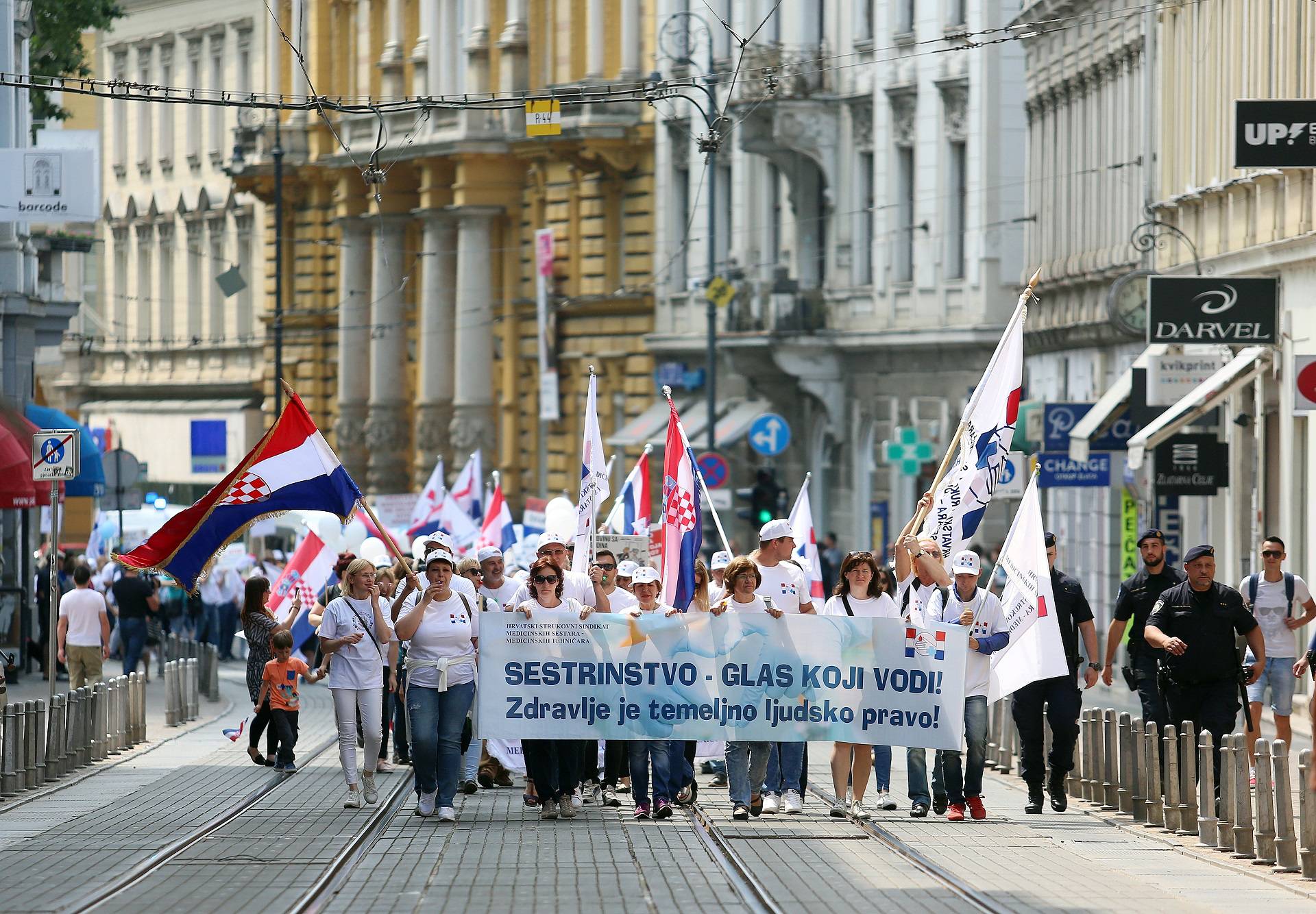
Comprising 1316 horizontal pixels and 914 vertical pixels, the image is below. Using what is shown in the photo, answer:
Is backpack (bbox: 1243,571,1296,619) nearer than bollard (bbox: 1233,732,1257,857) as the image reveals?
No

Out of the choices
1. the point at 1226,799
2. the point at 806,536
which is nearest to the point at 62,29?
the point at 806,536

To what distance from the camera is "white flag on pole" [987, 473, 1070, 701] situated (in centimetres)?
1741

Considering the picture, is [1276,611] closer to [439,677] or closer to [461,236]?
[439,677]

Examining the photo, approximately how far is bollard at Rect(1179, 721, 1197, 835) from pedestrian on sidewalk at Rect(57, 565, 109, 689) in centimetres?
1387

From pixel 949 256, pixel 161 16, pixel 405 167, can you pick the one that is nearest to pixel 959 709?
pixel 949 256

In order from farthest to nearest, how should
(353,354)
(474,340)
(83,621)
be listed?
(353,354) < (474,340) < (83,621)

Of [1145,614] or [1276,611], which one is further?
[1276,611]

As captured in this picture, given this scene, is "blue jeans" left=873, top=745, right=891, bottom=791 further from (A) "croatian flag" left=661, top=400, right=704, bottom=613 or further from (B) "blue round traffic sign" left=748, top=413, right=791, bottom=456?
(B) "blue round traffic sign" left=748, top=413, right=791, bottom=456

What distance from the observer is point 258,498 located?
59.6ft

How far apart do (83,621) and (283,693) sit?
22.4ft

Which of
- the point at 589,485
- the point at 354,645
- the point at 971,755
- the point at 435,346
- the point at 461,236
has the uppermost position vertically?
the point at 461,236

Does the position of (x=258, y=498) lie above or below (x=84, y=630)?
above

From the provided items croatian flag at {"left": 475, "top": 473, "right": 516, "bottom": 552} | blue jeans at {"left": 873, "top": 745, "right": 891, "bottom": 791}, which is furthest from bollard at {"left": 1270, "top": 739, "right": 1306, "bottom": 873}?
croatian flag at {"left": 475, "top": 473, "right": 516, "bottom": 552}

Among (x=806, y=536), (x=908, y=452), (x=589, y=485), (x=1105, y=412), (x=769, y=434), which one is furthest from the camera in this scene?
(x=769, y=434)
